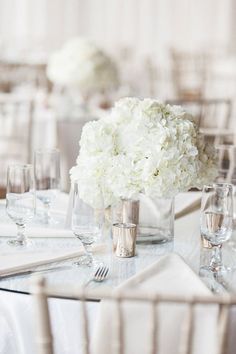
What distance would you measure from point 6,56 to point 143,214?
556cm

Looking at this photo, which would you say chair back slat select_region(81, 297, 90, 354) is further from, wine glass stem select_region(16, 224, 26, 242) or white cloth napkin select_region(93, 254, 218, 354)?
wine glass stem select_region(16, 224, 26, 242)

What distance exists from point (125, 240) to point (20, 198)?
317 millimetres

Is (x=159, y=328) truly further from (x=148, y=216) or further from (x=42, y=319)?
(x=148, y=216)

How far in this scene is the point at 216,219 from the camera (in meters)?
1.76

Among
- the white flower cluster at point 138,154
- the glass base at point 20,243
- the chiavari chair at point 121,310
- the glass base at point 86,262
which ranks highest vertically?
the white flower cluster at point 138,154

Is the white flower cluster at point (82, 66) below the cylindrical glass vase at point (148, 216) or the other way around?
the other way around

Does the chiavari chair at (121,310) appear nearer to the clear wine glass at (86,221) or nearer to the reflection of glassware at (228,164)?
Result: the clear wine glass at (86,221)

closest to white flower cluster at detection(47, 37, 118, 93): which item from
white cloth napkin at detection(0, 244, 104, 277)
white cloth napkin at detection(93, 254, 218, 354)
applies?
white cloth napkin at detection(0, 244, 104, 277)

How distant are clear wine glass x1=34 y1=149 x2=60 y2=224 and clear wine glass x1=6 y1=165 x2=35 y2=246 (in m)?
0.26

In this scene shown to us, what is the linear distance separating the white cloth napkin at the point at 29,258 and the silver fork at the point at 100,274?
0.12m

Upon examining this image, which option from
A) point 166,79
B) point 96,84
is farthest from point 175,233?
point 166,79

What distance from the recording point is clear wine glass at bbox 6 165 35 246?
1941mm

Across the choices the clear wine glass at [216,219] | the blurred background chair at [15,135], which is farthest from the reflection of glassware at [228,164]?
the blurred background chair at [15,135]

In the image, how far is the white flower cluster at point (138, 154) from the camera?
5.95 feet
